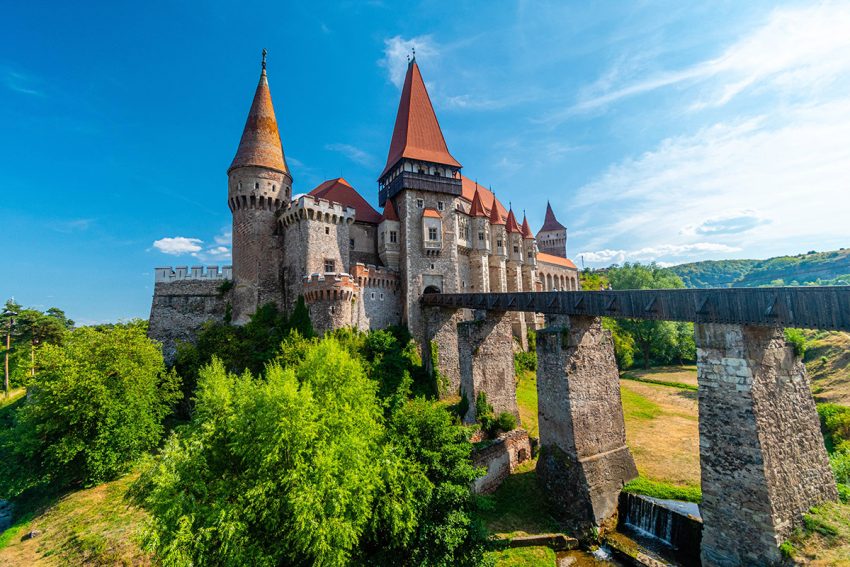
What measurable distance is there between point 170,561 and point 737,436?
51.5 feet

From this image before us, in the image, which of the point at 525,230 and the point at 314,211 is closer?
the point at 314,211

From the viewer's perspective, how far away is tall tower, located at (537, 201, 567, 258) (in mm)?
74312

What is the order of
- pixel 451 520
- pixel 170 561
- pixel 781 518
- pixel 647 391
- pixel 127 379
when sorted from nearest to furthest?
pixel 170 561 → pixel 781 518 → pixel 451 520 → pixel 127 379 → pixel 647 391

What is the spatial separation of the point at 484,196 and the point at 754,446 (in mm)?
37079

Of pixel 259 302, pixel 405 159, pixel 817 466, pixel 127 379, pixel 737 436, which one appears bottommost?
pixel 817 466

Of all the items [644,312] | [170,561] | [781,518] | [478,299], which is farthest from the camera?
[478,299]

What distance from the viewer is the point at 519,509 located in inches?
650

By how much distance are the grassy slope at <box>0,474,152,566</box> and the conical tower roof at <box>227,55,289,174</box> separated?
21.0 meters

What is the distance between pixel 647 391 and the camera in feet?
116

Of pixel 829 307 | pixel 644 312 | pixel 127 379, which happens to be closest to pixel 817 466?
pixel 829 307

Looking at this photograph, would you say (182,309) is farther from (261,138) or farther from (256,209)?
(261,138)

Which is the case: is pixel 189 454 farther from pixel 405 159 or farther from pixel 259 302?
pixel 405 159

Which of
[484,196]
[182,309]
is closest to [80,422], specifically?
[182,309]

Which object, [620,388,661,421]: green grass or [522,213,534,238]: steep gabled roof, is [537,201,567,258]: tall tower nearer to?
[522,213,534,238]: steep gabled roof
